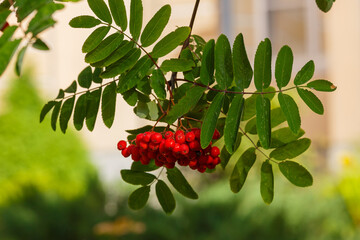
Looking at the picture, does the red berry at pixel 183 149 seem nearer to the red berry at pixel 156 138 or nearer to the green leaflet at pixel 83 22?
the red berry at pixel 156 138

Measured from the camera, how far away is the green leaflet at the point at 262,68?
66cm

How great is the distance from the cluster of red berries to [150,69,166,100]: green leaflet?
45 mm

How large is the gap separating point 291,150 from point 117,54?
0.25m

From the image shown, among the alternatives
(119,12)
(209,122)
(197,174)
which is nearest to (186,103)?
(209,122)

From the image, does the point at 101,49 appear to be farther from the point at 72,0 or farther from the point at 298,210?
the point at 298,210

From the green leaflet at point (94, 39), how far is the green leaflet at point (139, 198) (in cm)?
20

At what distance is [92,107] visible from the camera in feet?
2.39

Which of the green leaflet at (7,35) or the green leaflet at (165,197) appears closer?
the green leaflet at (7,35)

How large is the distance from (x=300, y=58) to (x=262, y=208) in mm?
3269

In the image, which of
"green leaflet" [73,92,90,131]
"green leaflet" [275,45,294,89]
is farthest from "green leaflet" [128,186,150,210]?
"green leaflet" [275,45,294,89]

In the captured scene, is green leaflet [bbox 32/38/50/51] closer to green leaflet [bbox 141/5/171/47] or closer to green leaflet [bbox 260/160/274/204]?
green leaflet [bbox 141/5/171/47]

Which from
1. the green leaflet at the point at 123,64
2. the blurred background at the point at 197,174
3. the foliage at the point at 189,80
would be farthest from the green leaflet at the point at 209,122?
the blurred background at the point at 197,174

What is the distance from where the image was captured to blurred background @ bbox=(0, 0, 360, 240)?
359 cm

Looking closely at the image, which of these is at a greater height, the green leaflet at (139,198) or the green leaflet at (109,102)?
the green leaflet at (109,102)
